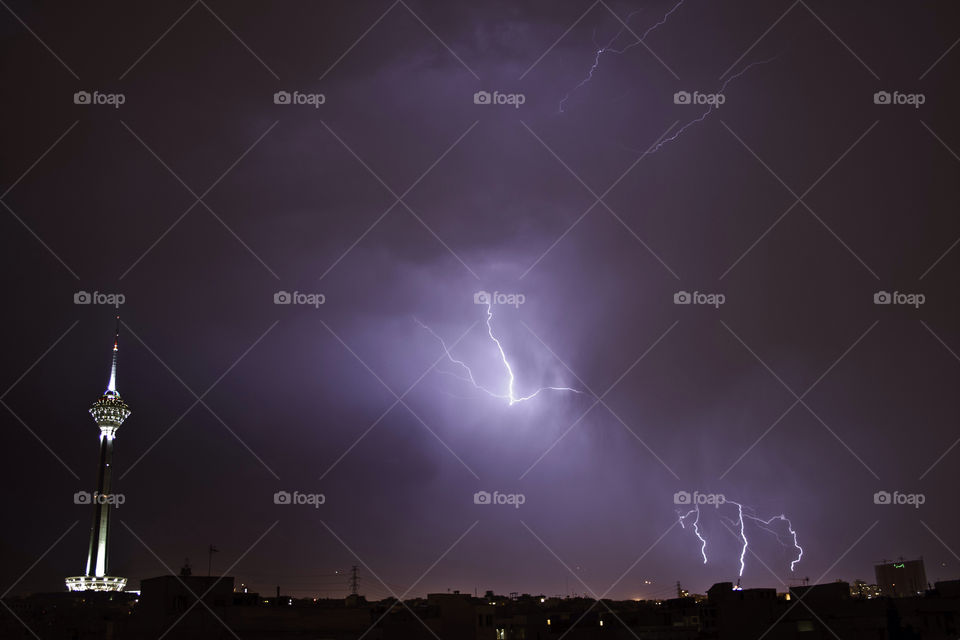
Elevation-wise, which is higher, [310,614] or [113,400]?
[113,400]

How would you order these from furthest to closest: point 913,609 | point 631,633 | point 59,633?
point 59,633
point 631,633
point 913,609

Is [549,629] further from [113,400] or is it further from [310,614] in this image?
[113,400]

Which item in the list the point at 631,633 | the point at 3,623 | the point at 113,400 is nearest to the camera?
the point at 631,633

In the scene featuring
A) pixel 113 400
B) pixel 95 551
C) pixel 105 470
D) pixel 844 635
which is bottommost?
pixel 844 635

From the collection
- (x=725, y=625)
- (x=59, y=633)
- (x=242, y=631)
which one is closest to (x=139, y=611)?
(x=242, y=631)

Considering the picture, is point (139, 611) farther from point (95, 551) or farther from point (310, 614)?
point (95, 551)

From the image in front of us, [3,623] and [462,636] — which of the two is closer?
[462,636]
